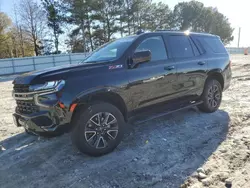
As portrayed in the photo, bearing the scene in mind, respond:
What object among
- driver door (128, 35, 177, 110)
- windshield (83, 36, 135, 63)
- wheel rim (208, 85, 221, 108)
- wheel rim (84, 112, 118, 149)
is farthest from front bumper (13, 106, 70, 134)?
wheel rim (208, 85, 221, 108)

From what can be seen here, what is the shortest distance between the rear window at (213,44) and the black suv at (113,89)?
0.40 meters

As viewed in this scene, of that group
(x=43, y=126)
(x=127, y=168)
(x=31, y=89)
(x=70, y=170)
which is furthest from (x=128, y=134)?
(x=31, y=89)

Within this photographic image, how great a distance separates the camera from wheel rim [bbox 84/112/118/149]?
320cm

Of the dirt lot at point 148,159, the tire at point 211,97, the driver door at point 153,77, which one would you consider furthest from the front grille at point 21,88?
the tire at point 211,97

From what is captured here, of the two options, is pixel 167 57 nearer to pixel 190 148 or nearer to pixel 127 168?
pixel 190 148

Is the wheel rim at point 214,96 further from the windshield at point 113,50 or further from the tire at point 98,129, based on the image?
the tire at point 98,129

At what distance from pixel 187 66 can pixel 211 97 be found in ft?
3.98

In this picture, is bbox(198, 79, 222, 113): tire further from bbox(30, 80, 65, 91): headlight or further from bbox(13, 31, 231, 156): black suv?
bbox(30, 80, 65, 91): headlight

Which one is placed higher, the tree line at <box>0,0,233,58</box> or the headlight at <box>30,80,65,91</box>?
the tree line at <box>0,0,233,58</box>

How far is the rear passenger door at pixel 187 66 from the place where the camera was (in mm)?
4270

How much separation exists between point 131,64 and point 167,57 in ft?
3.10

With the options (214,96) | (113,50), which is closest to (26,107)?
(113,50)

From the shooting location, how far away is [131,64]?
3502 mm

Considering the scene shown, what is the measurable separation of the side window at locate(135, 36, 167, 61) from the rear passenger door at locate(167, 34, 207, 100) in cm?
21
